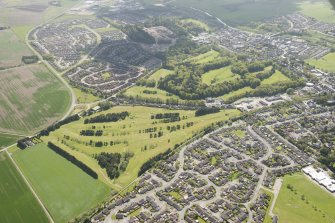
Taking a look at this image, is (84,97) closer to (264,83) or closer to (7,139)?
(7,139)

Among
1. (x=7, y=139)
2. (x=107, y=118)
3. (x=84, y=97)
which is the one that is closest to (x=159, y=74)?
(x=84, y=97)

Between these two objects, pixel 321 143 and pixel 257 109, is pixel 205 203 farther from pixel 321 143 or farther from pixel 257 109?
pixel 257 109

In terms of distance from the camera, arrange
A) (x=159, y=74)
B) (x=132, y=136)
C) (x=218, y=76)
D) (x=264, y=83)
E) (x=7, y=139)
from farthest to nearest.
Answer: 1. (x=159, y=74)
2. (x=218, y=76)
3. (x=264, y=83)
4. (x=132, y=136)
5. (x=7, y=139)

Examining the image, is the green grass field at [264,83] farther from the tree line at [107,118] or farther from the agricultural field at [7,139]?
the agricultural field at [7,139]

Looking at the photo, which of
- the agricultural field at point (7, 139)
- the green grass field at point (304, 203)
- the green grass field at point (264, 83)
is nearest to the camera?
the green grass field at point (304, 203)

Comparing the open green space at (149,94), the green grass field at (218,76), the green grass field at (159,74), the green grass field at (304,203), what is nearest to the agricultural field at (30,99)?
the open green space at (149,94)

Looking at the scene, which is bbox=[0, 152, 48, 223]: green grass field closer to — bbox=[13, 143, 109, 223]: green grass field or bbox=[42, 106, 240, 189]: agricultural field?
bbox=[13, 143, 109, 223]: green grass field

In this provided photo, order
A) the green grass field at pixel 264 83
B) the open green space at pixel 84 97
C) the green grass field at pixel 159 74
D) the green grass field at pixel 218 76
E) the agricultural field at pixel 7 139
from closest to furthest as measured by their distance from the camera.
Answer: the agricultural field at pixel 7 139
the open green space at pixel 84 97
the green grass field at pixel 264 83
the green grass field at pixel 218 76
the green grass field at pixel 159 74
